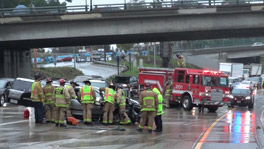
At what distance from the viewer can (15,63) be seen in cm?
4406

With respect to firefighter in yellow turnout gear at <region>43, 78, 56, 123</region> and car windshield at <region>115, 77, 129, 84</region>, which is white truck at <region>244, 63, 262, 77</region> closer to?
car windshield at <region>115, 77, 129, 84</region>

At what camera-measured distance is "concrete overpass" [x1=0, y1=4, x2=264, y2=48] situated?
116 ft

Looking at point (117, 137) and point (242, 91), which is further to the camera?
point (242, 91)

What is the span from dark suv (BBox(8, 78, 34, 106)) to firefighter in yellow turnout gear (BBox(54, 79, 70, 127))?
3005mm

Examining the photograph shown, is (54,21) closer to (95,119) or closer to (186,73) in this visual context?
(186,73)

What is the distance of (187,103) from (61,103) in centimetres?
1379

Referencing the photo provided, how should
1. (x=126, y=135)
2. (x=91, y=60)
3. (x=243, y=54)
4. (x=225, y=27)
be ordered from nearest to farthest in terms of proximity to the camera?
1. (x=126, y=135)
2. (x=225, y=27)
3. (x=91, y=60)
4. (x=243, y=54)

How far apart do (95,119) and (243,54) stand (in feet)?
290

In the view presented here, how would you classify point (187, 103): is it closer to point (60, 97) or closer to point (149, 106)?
point (149, 106)

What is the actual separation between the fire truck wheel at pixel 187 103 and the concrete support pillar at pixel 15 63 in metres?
19.1

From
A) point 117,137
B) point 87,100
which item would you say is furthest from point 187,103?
point 117,137

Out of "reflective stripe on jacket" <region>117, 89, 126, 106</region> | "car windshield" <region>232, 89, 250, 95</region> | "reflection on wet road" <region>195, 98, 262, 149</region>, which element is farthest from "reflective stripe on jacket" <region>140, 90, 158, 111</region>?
"car windshield" <region>232, 89, 250, 95</region>

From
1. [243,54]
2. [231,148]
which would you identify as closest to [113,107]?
[231,148]

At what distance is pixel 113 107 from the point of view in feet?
57.5
